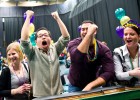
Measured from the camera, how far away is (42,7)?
49.9 ft

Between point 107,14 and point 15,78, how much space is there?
7798 mm

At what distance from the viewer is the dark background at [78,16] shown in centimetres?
843

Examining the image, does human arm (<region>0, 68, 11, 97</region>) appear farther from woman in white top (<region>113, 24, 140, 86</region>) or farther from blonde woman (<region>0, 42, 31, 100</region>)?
woman in white top (<region>113, 24, 140, 86</region>)

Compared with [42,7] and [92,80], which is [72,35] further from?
[92,80]

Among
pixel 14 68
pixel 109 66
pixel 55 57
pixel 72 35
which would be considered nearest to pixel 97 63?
pixel 109 66

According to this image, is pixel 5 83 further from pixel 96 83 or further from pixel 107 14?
pixel 107 14

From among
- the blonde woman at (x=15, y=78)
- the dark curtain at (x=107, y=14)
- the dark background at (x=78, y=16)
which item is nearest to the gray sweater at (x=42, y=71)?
the blonde woman at (x=15, y=78)

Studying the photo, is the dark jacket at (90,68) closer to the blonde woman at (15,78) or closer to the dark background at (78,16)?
the blonde woman at (15,78)

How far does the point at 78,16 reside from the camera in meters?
12.1

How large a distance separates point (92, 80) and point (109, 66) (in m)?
0.22

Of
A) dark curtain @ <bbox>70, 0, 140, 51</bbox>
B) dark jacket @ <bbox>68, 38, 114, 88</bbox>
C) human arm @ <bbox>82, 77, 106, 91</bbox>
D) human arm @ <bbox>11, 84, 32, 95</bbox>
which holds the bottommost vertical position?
human arm @ <bbox>11, 84, 32, 95</bbox>

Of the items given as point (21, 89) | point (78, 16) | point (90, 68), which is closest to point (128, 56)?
point (90, 68)

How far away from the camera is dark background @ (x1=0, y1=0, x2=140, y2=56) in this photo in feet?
27.7

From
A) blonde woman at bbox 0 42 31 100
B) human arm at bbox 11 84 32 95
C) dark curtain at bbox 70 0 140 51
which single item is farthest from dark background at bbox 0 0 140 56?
human arm at bbox 11 84 32 95
